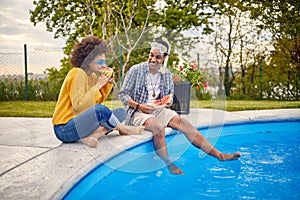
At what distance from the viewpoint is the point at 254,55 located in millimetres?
7629

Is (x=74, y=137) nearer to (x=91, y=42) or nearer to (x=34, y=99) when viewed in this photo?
(x=91, y=42)

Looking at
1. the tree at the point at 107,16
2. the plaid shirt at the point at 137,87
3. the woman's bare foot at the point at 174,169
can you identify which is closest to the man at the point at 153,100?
the plaid shirt at the point at 137,87

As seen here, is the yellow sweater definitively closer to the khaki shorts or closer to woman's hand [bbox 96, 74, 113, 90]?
woman's hand [bbox 96, 74, 113, 90]

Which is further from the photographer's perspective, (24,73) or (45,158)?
(24,73)

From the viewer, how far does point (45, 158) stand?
1.99 meters

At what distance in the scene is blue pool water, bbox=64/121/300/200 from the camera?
1.83 metres

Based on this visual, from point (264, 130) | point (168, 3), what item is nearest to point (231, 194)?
point (264, 130)

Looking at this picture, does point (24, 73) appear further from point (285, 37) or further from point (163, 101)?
point (285, 37)

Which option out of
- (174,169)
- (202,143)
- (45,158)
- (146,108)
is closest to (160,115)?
(146,108)

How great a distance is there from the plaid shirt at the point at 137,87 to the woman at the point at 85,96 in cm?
22

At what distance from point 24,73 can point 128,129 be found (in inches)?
198

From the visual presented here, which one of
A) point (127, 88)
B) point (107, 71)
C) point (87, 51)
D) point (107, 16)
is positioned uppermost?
point (107, 16)

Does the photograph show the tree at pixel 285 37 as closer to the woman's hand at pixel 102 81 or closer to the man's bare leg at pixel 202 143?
the man's bare leg at pixel 202 143

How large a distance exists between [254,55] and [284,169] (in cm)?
573
